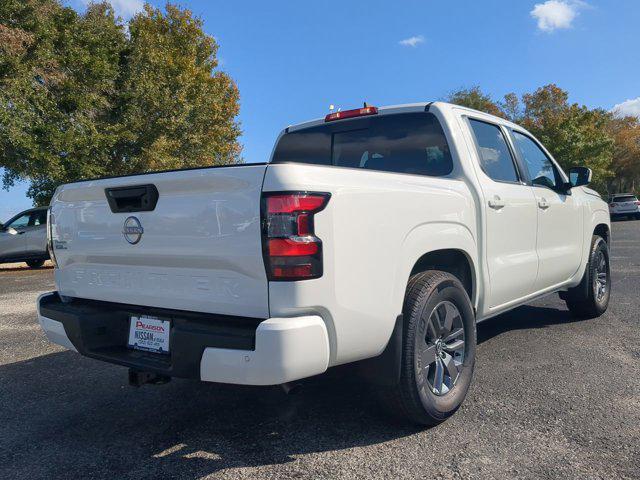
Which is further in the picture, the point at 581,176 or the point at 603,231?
the point at 603,231

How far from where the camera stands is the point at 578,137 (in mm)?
37000

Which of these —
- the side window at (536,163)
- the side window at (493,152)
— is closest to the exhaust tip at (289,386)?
the side window at (493,152)

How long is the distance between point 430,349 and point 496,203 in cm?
124

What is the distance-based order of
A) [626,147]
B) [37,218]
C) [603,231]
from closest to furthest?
[603,231], [37,218], [626,147]

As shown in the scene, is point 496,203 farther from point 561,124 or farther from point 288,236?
point 561,124

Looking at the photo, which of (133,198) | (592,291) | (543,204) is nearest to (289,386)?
(133,198)

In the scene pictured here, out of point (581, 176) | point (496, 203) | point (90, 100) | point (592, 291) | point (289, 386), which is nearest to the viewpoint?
point (289, 386)

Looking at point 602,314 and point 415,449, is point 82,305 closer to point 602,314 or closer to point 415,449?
point 415,449

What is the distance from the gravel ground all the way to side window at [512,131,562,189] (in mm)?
1449

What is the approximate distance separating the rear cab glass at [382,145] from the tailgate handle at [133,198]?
155cm

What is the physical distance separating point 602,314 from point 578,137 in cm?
3573

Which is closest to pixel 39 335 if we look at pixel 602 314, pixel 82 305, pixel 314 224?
pixel 82 305

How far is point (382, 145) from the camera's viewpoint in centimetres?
380

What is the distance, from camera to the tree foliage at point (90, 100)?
43.8 feet
